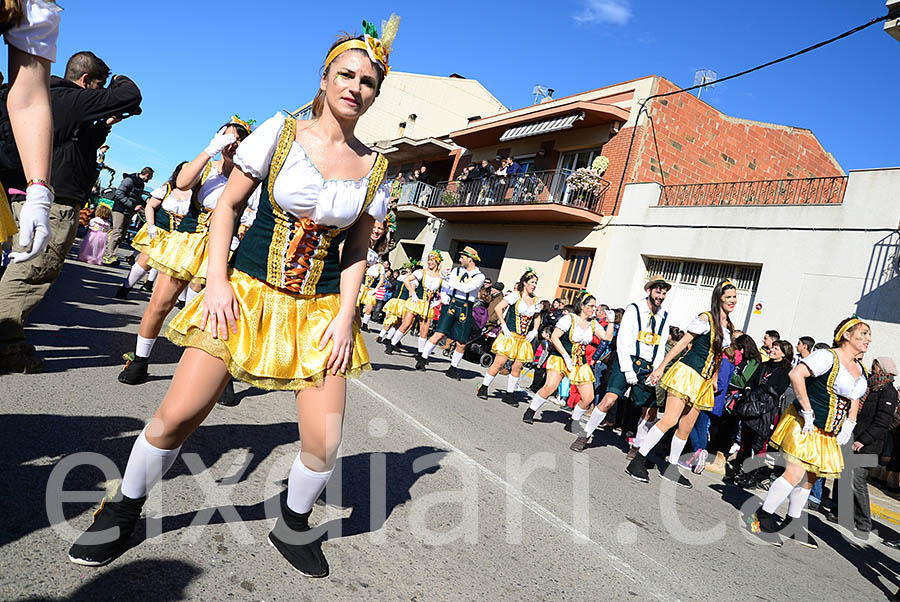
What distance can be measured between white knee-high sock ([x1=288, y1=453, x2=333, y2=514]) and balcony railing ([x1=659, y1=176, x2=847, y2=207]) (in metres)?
14.0

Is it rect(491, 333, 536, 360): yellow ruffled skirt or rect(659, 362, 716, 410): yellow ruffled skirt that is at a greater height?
rect(659, 362, 716, 410): yellow ruffled skirt

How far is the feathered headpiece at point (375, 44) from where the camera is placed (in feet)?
8.68

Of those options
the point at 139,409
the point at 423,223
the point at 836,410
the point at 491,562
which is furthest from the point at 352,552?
the point at 423,223

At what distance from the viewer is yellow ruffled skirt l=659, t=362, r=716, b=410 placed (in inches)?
262

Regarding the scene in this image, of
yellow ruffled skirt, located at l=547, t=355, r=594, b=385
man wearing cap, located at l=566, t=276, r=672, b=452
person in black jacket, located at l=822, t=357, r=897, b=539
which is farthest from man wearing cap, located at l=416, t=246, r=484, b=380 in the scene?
person in black jacket, located at l=822, t=357, r=897, b=539

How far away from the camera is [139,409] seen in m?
4.31

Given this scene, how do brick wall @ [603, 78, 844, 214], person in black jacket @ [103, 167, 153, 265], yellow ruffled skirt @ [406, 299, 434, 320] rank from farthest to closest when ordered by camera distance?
brick wall @ [603, 78, 844, 214]
person in black jacket @ [103, 167, 153, 265]
yellow ruffled skirt @ [406, 299, 434, 320]

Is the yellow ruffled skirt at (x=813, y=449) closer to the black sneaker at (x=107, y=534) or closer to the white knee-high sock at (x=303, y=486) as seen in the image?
the white knee-high sock at (x=303, y=486)

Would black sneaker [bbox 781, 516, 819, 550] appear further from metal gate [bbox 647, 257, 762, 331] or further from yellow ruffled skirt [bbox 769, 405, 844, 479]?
metal gate [bbox 647, 257, 762, 331]

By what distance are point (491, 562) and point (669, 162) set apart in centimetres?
1862

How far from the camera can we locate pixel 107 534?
2.38 metres

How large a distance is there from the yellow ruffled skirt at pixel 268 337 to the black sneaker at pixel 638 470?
4.59 m

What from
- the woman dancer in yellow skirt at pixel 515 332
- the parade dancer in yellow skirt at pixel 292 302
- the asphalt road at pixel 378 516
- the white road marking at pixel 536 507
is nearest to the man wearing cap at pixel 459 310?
the woman dancer in yellow skirt at pixel 515 332

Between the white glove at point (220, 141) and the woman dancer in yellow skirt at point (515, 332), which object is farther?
the woman dancer in yellow skirt at point (515, 332)
